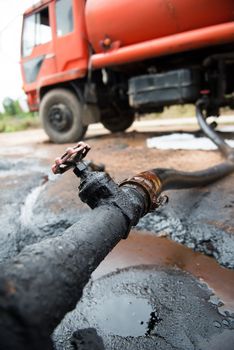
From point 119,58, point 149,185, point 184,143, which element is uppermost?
point 119,58

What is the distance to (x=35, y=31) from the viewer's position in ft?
17.8

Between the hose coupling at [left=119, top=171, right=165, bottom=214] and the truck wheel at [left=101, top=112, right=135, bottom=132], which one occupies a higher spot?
the hose coupling at [left=119, top=171, right=165, bottom=214]

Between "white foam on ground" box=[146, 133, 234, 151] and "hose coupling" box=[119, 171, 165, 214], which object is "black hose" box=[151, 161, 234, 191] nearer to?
"hose coupling" box=[119, 171, 165, 214]

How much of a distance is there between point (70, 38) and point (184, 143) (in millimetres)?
2346

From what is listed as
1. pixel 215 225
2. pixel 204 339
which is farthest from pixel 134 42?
pixel 204 339

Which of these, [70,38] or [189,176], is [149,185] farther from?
[70,38]

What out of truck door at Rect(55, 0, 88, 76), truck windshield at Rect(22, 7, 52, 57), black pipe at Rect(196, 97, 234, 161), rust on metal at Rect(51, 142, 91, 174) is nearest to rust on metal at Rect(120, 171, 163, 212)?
rust on metal at Rect(51, 142, 91, 174)

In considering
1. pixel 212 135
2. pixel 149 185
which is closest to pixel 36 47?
pixel 212 135

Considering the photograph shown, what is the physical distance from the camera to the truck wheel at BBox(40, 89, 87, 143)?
5.05m

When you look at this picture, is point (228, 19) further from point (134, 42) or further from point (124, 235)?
point (124, 235)

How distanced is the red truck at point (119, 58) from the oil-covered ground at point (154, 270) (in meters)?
1.71

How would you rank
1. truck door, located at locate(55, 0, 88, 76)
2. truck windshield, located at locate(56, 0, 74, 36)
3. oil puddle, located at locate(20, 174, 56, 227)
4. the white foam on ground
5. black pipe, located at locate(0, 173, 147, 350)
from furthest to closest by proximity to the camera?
truck windshield, located at locate(56, 0, 74, 36)
truck door, located at locate(55, 0, 88, 76)
the white foam on ground
oil puddle, located at locate(20, 174, 56, 227)
black pipe, located at locate(0, 173, 147, 350)

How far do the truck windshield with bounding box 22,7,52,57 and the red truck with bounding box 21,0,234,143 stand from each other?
0.05ft

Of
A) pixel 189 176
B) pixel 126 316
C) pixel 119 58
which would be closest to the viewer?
pixel 126 316
